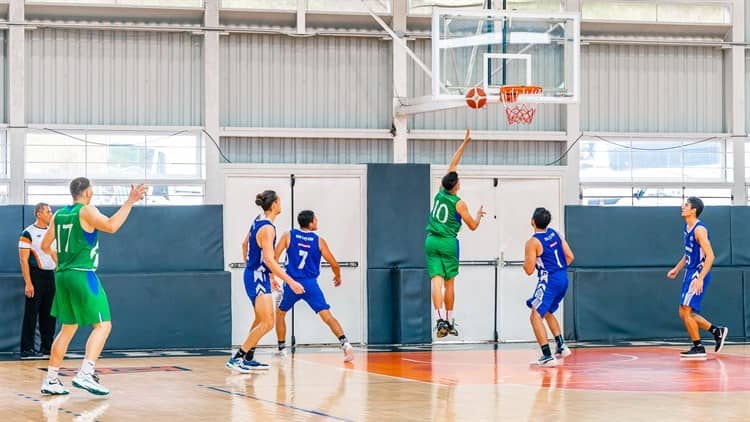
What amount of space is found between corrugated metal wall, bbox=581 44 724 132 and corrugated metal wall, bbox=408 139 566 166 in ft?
2.76

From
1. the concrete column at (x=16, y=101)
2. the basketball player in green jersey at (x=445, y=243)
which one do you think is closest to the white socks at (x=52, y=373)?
the basketball player in green jersey at (x=445, y=243)

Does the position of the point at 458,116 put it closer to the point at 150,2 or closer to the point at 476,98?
the point at 476,98

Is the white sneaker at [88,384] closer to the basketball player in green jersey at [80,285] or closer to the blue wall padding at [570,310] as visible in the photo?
the basketball player in green jersey at [80,285]

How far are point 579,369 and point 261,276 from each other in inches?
150

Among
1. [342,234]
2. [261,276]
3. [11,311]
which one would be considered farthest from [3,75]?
[261,276]

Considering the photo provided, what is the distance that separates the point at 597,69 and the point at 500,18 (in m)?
3.97

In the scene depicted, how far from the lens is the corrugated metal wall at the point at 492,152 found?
19844mm

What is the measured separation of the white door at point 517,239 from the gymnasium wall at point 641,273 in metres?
0.46

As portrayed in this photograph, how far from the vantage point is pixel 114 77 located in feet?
61.4

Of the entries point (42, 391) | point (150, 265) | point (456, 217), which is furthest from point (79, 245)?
point (150, 265)

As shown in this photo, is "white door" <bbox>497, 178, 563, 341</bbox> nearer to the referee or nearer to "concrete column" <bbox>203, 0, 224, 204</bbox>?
"concrete column" <bbox>203, 0, 224, 204</bbox>

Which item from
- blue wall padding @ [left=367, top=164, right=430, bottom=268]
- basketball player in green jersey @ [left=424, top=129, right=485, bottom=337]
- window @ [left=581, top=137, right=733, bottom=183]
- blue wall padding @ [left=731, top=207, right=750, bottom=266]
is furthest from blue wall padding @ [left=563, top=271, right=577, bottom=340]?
basketball player in green jersey @ [left=424, top=129, right=485, bottom=337]

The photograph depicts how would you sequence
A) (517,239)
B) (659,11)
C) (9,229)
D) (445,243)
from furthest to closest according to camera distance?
Result: 1. (659,11)
2. (517,239)
3. (9,229)
4. (445,243)

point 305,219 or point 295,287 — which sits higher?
point 305,219
